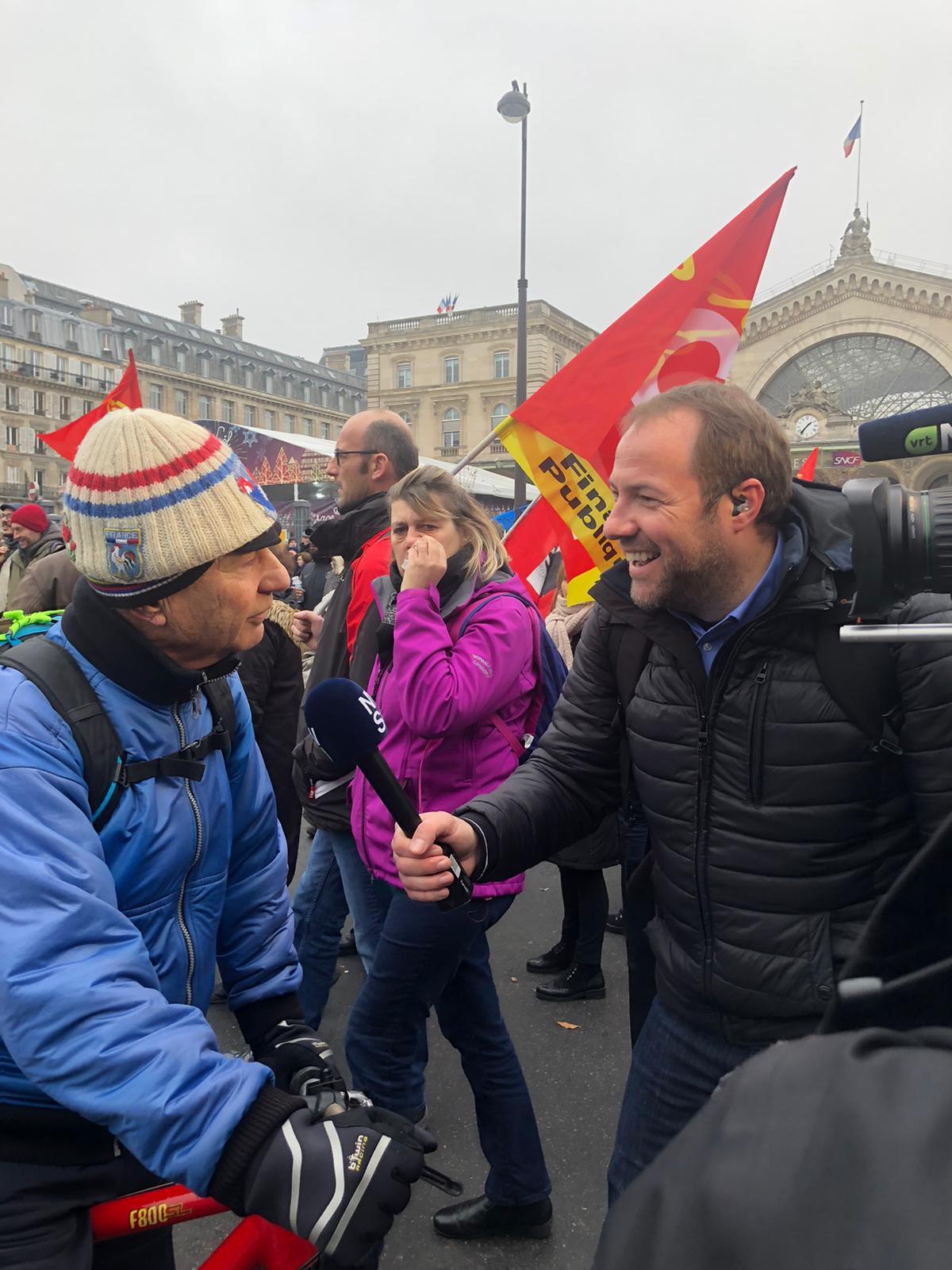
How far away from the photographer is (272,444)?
17859mm

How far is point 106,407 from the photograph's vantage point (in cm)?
514

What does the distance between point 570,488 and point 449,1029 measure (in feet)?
8.68

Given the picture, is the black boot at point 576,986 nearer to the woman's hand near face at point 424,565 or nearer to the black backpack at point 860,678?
the woman's hand near face at point 424,565

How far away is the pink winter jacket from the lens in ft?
8.11

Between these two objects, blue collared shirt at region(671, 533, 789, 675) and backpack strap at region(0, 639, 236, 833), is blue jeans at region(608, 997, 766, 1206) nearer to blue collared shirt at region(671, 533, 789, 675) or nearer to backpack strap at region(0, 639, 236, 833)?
blue collared shirt at region(671, 533, 789, 675)

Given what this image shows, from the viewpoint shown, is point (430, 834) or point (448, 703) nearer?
point (430, 834)

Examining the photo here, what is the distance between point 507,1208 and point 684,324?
3.81m

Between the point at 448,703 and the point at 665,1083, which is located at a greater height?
the point at 448,703

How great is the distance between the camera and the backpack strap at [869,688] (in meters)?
1.69

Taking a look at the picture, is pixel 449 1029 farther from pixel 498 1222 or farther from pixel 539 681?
pixel 539 681

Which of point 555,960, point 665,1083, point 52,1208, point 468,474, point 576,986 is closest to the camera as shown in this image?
point 52,1208

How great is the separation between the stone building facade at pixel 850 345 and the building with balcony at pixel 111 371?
109 feet

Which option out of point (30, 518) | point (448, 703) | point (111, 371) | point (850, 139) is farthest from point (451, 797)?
point (111, 371)

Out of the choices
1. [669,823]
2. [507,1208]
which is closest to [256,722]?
[507,1208]
